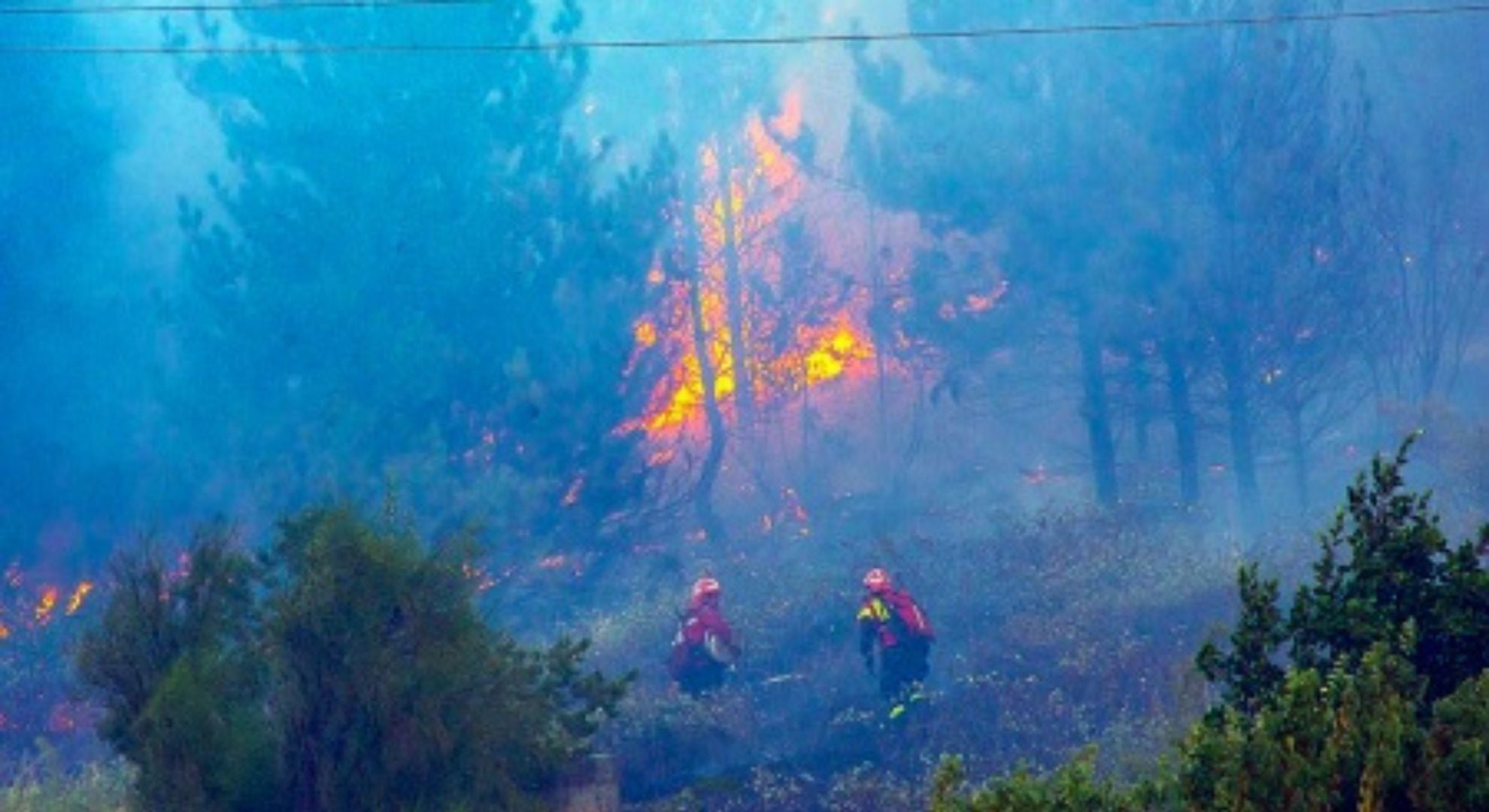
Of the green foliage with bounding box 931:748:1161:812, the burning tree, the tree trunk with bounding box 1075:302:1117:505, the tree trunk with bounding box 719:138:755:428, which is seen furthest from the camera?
the tree trunk with bounding box 719:138:755:428

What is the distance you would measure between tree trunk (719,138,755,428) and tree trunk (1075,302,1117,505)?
7350 mm

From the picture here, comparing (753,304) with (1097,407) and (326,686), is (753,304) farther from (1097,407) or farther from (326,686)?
(326,686)

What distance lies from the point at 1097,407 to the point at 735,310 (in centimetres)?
819

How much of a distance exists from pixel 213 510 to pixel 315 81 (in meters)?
5.07

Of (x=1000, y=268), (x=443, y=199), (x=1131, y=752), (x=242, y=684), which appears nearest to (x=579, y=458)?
(x=443, y=199)

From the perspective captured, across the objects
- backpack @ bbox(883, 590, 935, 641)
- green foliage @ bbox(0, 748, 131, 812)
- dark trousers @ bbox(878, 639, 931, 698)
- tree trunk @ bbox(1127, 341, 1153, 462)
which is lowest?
green foliage @ bbox(0, 748, 131, 812)

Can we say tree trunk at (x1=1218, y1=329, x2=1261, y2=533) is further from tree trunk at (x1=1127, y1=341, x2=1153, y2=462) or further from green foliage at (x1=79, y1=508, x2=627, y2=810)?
green foliage at (x1=79, y1=508, x2=627, y2=810)

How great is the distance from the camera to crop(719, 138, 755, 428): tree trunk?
26609 millimetres

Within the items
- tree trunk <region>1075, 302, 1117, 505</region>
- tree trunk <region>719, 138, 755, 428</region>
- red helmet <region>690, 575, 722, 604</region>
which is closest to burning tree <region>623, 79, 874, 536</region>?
tree trunk <region>719, 138, 755, 428</region>

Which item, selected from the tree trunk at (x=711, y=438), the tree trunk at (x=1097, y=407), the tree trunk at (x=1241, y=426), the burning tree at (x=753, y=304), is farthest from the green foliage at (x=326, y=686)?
the tree trunk at (x=1241, y=426)

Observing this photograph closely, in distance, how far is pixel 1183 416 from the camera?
2020 cm

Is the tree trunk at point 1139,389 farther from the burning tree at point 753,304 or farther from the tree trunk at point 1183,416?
the burning tree at point 753,304

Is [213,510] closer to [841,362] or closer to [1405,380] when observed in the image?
[841,362]

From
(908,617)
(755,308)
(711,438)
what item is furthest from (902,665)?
(755,308)
